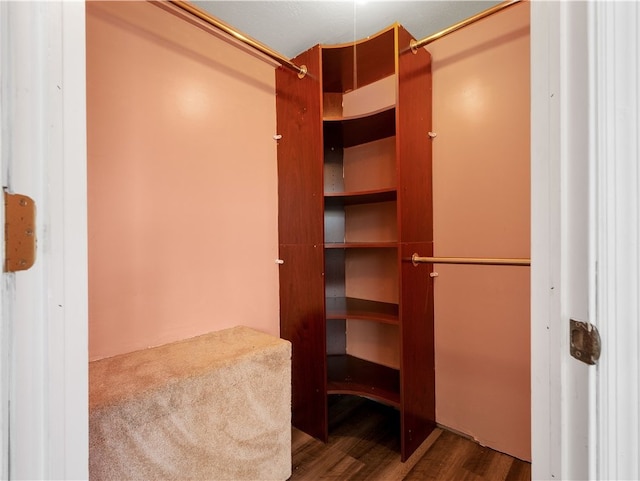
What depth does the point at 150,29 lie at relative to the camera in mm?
1278

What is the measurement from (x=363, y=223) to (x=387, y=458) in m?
1.33

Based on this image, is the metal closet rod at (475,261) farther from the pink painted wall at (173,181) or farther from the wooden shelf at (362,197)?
the pink painted wall at (173,181)

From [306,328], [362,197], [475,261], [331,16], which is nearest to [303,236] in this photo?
[362,197]

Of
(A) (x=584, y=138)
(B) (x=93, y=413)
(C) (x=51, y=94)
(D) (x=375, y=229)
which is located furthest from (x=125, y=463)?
(D) (x=375, y=229)

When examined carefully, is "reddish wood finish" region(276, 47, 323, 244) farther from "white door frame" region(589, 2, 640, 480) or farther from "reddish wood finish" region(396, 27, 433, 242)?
"white door frame" region(589, 2, 640, 480)

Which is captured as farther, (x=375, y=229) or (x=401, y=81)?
(x=375, y=229)

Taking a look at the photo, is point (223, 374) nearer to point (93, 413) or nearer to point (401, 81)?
point (93, 413)

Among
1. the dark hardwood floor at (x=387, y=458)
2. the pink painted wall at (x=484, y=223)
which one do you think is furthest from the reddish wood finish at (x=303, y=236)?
the pink painted wall at (x=484, y=223)

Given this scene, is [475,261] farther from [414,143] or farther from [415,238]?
[414,143]

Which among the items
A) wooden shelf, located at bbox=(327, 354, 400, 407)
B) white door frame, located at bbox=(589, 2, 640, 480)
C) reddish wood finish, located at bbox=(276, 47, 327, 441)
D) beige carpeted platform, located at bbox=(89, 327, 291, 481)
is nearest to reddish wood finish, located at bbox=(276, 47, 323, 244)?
reddish wood finish, located at bbox=(276, 47, 327, 441)

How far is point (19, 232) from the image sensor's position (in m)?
0.36

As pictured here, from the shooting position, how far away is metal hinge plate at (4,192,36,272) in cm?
35

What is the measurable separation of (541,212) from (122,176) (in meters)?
1.42

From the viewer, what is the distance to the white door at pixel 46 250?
14.2 inches
